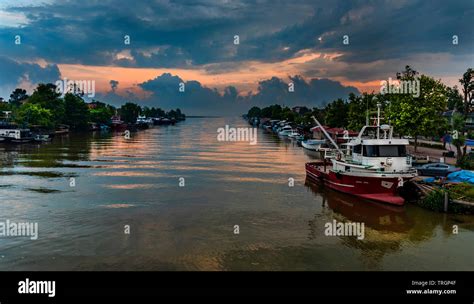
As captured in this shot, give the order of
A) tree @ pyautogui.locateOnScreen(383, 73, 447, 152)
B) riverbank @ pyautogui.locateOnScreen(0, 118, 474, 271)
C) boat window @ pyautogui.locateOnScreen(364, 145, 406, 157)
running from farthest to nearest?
1. tree @ pyautogui.locateOnScreen(383, 73, 447, 152)
2. boat window @ pyautogui.locateOnScreen(364, 145, 406, 157)
3. riverbank @ pyautogui.locateOnScreen(0, 118, 474, 271)

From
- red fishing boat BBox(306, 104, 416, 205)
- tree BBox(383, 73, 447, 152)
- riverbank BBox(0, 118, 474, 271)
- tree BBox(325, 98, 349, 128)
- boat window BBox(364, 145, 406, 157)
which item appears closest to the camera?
riverbank BBox(0, 118, 474, 271)

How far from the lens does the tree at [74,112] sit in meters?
145

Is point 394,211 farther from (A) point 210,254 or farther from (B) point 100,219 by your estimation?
(B) point 100,219

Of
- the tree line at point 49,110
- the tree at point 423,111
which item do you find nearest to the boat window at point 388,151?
the tree at point 423,111

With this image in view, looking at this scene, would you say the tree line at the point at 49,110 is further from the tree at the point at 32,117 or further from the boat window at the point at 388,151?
the boat window at the point at 388,151

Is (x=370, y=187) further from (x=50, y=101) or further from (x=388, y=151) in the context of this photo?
(x=50, y=101)

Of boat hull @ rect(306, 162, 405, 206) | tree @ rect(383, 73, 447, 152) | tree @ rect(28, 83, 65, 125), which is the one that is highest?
tree @ rect(28, 83, 65, 125)

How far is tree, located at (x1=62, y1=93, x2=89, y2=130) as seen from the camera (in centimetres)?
14538

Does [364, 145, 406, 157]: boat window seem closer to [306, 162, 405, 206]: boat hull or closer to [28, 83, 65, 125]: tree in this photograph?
[306, 162, 405, 206]: boat hull

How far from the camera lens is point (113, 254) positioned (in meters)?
24.0

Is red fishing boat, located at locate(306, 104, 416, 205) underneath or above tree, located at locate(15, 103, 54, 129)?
underneath

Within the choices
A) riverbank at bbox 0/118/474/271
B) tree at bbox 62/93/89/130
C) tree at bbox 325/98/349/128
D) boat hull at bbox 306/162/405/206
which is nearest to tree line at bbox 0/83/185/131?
tree at bbox 62/93/89/130
